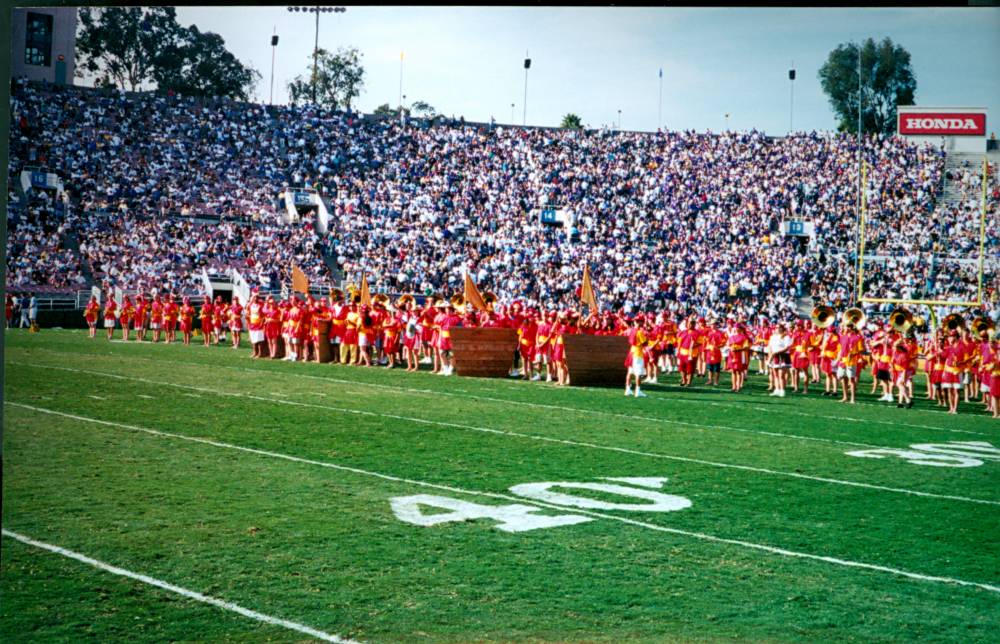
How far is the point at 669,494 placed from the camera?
731cm

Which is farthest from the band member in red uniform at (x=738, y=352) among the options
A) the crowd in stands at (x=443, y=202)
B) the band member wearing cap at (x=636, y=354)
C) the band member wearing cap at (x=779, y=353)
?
the crowd in stands at (x=443, y=202)

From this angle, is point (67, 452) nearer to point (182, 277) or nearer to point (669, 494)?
point (669, 494)

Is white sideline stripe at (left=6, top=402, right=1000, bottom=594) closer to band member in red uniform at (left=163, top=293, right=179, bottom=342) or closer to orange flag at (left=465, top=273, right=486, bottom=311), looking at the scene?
orange flag at (left=465, top=273, right=486, bottom=311)

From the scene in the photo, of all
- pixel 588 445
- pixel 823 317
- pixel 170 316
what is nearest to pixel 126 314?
pixel 170 316

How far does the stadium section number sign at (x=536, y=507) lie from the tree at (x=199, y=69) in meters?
34.9

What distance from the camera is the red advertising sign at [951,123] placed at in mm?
20594

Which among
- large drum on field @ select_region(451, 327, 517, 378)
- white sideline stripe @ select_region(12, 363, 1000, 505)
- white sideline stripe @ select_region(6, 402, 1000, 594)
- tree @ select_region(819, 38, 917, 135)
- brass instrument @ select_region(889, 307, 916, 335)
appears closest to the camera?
white sideline stripe @ select_region(6, 402, 1000, 594)

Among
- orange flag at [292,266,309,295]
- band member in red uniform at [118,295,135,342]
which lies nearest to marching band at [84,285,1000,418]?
orange flag at [292,266,309,295]

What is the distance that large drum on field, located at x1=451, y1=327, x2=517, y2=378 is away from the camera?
16.9m

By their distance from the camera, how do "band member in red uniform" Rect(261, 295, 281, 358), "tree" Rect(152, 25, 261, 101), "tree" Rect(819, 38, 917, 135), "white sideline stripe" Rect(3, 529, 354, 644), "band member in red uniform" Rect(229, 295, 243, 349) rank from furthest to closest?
"tree" Rect(152, 25, 261, 101)
"band member in red uniform" Rect(229, 295, 243, 349)
"band member in red uniform" Rect(261, 295, 281, 358)
"tree" Rect(819, 38, 917, 135)
"white sideline stripe" Rect(3, 529, 354, 644)

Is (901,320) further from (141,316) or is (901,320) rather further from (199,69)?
(199,69)

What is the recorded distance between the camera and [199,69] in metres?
41.3

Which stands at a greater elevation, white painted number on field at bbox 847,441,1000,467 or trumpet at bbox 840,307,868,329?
trumpet at bbox 840,307,868,329

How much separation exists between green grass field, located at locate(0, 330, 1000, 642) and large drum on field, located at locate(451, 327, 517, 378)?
5.03 metres
